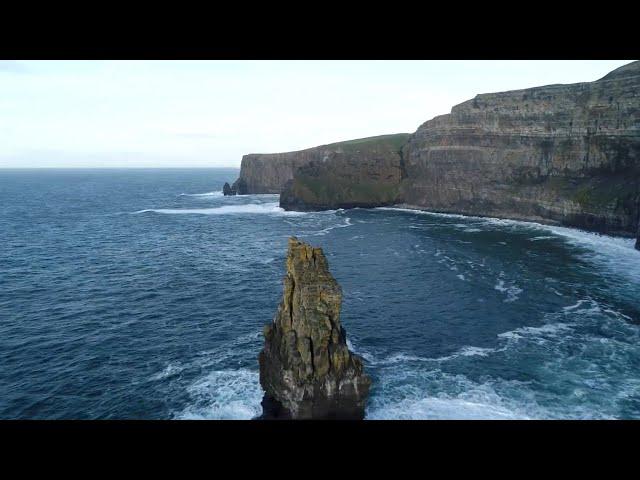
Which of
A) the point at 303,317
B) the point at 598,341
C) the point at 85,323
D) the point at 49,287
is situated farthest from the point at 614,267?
the point at 49,287

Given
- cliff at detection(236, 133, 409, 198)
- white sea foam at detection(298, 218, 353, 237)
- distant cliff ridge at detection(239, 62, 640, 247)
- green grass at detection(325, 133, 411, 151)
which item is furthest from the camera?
green grass at detection(325, 133, 411, 151)

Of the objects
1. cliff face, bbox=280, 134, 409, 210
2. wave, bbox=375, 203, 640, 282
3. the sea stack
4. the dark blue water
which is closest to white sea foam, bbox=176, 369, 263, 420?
the dark blue water

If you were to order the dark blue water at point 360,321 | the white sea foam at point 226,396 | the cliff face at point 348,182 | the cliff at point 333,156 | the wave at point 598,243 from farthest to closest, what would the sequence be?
the cliff at point 333,156, the cliff face at point 348,182, the wave at point 598,243, the dark blue water at point 360,321, the white sea foam at point 226,396

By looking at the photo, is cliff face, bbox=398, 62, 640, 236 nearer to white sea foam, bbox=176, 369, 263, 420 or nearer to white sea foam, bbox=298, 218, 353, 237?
white sea foam, bbox=298, 218, 353, 237

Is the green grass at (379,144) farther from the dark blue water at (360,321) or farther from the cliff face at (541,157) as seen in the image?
the dark blue water at (360,321)

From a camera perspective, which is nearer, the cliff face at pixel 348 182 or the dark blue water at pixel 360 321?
the dark blue water at pixel 360 321

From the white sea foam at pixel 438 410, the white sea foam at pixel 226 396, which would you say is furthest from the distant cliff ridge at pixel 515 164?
the white sea foam at pixel 226 396

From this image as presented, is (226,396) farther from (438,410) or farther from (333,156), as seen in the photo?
(333,156)
